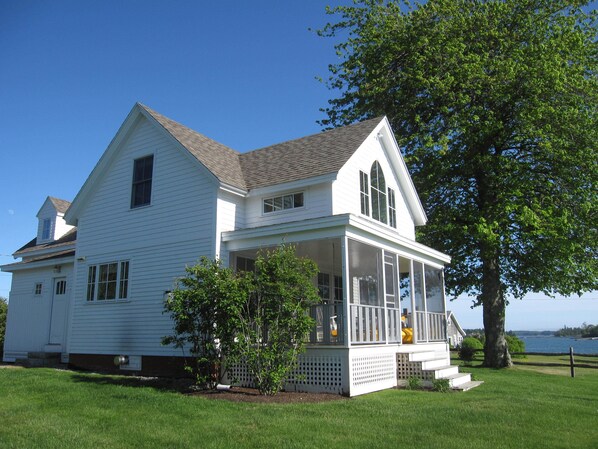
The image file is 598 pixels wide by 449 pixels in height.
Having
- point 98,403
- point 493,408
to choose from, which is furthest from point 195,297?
point 493,408

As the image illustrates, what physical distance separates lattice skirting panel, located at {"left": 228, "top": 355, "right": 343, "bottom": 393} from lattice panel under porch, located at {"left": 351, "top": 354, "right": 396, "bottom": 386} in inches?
13.6

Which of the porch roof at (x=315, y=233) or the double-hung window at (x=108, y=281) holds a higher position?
the porch roof at (x=315, y=233)

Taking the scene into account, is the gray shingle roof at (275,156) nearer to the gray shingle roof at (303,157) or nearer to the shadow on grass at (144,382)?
the gray shingle roof at (303,157)

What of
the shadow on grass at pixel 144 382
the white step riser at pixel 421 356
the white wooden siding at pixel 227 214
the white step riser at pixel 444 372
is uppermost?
the white wooden siding at pixel 227 214

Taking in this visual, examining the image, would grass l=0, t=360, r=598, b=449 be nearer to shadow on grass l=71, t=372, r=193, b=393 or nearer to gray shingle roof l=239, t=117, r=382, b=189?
shadow on grass l=71, t=372, r=193, b=393

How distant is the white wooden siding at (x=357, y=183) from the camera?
Result: 13836mm

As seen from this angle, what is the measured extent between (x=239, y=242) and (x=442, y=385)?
610cm

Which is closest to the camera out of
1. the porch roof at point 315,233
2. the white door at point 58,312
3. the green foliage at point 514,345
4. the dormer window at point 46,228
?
the porch roof at point 315,233

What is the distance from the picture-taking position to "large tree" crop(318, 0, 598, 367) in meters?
19.9

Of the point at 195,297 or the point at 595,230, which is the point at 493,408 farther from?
the point at 595,230

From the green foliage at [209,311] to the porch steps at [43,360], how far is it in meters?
7.57

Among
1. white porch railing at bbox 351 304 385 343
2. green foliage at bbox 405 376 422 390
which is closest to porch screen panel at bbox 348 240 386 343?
white porch railing at bbox 351 304 385 343

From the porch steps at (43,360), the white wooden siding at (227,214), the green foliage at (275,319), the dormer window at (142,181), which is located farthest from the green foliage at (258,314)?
the porch steps at (43,360)

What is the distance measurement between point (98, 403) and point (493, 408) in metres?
7.22
